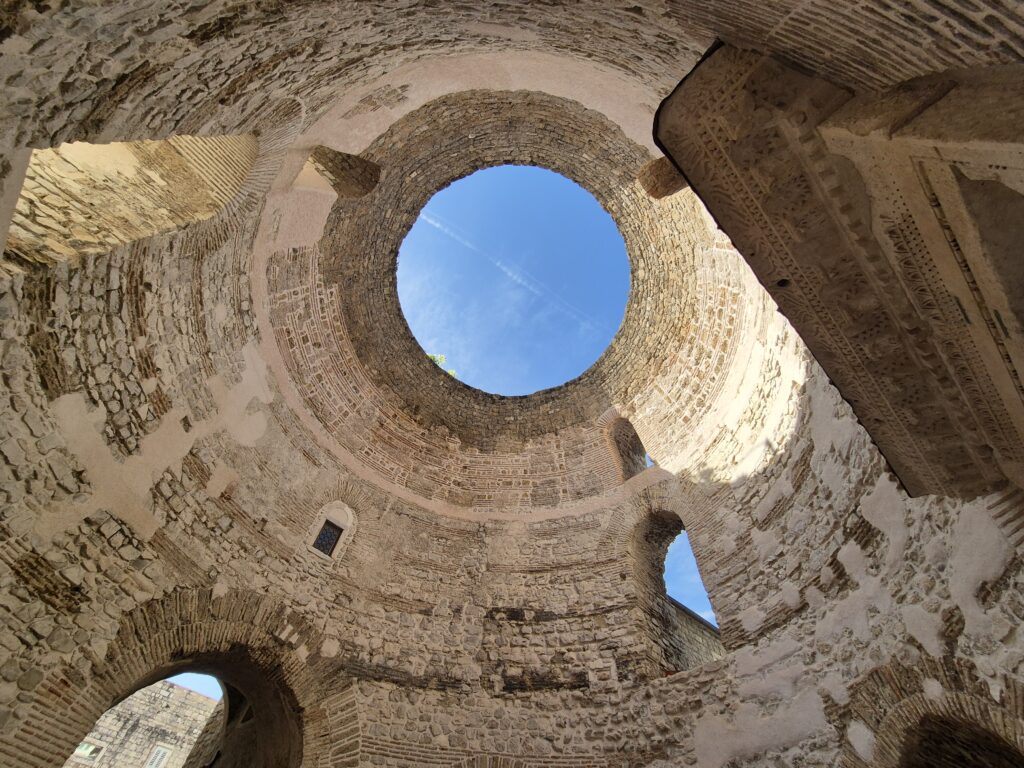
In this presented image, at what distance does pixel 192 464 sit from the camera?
5367 mm

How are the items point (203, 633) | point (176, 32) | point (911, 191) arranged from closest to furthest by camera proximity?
point (911, 191) → point (176, 32) → point (203, 633)

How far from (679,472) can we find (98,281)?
5995mm

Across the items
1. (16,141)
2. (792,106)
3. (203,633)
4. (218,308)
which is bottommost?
(203,633)

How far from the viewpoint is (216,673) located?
5.66m

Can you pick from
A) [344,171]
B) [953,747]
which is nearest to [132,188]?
[344,171]

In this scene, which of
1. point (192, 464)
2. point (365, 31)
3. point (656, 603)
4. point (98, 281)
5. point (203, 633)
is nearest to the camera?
point (365, 31)

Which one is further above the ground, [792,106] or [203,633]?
[792,106]

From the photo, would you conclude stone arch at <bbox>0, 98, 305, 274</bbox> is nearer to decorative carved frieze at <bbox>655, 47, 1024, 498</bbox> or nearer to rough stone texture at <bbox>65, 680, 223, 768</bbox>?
decorative carved frieze at <bbox>655, 47, 1024, 498</bbox>

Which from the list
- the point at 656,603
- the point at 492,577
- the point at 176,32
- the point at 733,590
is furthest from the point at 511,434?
the point at 176,32

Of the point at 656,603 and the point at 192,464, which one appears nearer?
the point at 192,464

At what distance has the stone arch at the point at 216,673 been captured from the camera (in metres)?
3.85

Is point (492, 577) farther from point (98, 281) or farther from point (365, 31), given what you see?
point (365, 31)

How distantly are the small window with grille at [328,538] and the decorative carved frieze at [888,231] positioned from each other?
544cm

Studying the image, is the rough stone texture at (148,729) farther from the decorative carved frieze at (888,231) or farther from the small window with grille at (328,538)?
the decorative carved frieze at (888,231)
